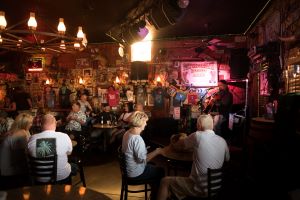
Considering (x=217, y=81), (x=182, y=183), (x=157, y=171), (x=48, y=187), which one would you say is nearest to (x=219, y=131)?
(x=217, y=81)

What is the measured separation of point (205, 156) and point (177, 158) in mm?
517

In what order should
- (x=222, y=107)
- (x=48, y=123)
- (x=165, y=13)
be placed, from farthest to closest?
1. (x=222, y=107)
2. (x=165, y=13)
3. (x=48, y=123)

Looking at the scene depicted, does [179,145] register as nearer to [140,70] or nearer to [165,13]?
[165,13]

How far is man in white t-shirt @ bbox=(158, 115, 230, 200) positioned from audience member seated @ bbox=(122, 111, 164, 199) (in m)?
0.45

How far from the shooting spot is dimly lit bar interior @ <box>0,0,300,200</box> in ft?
10.1

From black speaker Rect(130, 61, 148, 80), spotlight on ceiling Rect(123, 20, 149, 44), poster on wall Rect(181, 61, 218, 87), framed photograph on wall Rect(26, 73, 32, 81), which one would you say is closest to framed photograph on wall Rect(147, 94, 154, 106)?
black speaker Rect(130, 61, 148, 80)

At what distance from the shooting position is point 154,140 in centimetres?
798

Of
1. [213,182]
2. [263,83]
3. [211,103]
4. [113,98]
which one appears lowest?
[213,182]

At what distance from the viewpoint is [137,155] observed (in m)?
3.41

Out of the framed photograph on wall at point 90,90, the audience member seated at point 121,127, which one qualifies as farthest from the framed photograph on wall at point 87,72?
the audience member seated at point 121,127

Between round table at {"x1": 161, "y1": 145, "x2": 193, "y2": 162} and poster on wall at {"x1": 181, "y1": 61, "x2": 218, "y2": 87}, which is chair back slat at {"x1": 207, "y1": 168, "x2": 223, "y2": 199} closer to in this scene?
round table at {"x1": 161, "y1": 145, "x2": 193, "y2": 162}

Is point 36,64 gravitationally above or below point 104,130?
above

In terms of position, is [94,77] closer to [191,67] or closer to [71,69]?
[71,69]

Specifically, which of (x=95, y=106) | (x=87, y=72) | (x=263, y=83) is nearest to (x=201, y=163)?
(x=263, y=83)
